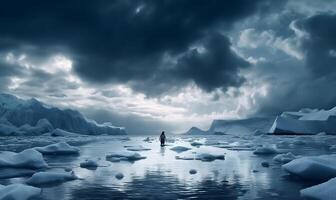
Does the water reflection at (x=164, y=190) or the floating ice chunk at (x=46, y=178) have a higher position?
the floating ice chunk at (x=46, y=178)

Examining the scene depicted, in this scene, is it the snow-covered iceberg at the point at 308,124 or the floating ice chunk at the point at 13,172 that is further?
the snow-covered iceberg at the point at 308,124

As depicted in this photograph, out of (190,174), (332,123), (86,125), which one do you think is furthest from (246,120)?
(190,174)

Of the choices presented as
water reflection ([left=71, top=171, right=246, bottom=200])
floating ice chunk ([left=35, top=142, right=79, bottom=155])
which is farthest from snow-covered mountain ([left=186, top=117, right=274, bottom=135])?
water reflection ([left=71, top=171, right=246, bottom=200])

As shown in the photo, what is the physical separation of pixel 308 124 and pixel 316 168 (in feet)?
305

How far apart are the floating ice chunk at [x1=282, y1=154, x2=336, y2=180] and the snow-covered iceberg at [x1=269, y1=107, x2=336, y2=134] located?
80.0 m

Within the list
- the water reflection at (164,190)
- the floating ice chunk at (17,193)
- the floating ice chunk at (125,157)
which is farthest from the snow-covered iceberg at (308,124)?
the floating ice chunk at (17,193)

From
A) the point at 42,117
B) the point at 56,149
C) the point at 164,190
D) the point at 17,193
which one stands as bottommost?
the point at 164,190

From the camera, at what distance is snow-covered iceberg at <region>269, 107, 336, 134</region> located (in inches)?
3644

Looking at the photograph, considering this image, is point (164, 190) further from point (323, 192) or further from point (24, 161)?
point (24, 161)

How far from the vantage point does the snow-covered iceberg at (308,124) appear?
304 feet

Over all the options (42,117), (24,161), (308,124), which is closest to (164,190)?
(24,161)

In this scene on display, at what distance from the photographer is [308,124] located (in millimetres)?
99562

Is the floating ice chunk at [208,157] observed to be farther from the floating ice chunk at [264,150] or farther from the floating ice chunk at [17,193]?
the floating ice chunk at [17,193]

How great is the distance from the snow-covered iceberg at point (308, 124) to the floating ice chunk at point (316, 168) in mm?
80015
